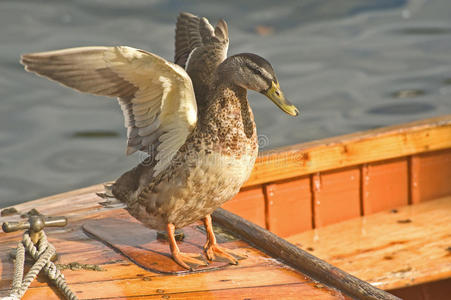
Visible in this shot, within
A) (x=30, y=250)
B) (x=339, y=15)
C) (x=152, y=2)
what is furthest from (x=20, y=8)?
(x=30, y=250)

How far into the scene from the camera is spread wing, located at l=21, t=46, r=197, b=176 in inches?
129

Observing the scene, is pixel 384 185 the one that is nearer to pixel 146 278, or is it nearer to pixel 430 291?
pixel 430 291

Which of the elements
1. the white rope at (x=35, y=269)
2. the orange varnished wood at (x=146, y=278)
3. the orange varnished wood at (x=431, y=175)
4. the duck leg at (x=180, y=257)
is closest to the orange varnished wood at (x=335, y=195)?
the orange varnished wood at (x=431, y=175)

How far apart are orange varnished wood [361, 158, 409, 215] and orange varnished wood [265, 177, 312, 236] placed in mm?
456

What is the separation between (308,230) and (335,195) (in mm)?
312

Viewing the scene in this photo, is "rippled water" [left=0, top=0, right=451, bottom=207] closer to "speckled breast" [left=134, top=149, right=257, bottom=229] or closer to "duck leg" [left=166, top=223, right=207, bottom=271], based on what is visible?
"duck leg" [left=166, top=223, right=207, bottom=271]

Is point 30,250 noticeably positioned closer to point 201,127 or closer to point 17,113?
point 201,127

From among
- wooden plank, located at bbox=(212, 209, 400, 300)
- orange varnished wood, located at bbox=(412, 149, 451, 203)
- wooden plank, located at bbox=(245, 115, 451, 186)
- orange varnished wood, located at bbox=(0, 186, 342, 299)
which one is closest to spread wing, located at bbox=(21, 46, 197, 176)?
orange varnished wood, located at bbox=(0, 186, 342, 299)

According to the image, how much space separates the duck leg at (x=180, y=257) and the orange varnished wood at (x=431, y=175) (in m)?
2.53

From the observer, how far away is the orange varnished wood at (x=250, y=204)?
5293 millimetres

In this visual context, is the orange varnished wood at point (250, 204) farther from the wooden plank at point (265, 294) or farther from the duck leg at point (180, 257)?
the wooden plank at point (265, 294)

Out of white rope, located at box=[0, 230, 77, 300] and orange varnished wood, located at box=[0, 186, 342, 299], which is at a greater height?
white rope, located at box=[0, 230, 77, 300]

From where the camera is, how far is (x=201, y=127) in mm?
3580

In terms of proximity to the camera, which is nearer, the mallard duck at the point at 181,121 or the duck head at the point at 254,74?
the mallard duck at the point at 181,121
